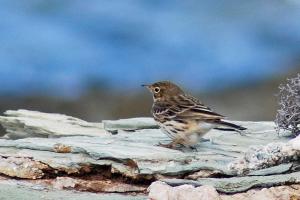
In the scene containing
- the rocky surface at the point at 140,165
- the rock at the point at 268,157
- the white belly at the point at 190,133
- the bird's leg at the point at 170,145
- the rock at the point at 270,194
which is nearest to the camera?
the rock at the point at 270,194

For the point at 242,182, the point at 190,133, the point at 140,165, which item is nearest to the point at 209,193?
the point at 242,182

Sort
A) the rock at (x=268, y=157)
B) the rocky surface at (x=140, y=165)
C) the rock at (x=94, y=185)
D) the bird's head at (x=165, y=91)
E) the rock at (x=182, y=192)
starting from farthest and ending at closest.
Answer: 1. the bird's head at (x=165, y=91)
2. the rock at (x=268, y=157)
3. the rock at (x=94, y=185)
4. the rocky surface at (x=140, y=165)
5. the rock at (x=182, y=192)

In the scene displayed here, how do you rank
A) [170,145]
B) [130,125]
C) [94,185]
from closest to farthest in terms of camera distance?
1. [94,185]
2. [170,145]
3. [130,125]

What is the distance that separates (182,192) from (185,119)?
1.96 meters

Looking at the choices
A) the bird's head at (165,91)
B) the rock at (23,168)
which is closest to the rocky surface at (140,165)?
the rock at (23,168)

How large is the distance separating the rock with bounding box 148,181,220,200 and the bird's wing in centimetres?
172

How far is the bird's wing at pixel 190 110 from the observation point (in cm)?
905

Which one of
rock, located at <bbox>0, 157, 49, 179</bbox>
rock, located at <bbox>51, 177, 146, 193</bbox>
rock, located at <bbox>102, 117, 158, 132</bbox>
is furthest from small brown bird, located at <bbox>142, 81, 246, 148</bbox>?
rock, located at <bbox>0, 157, 49, 179</bbox>

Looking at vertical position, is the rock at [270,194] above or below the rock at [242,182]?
below

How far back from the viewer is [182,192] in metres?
7.27

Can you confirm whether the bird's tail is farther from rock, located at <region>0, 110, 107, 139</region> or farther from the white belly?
rock, located at <region>0, 110, 107, 139</region>

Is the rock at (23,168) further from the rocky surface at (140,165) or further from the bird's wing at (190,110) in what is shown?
the bird's wing at (190,110)

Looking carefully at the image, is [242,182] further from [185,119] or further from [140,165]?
[185,119]

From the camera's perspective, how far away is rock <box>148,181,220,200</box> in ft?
23.7
